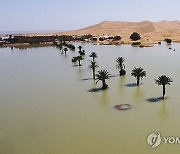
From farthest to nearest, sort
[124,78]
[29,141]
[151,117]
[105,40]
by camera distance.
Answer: [105,40]
[124,78]
[151,117]
[29,141]

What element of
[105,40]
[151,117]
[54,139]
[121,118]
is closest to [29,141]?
[54,139]

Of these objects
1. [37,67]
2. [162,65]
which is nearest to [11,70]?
[37,67]

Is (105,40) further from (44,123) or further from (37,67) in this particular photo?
(44,123)

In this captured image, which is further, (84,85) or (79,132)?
(84,85)

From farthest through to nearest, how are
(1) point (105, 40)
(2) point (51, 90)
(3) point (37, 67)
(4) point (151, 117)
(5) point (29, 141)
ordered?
(1) point (105, 40) → (3) point (37, 67) → (2) point (51, 90) → (4) point (151, 117) → (5) point (29, 141)

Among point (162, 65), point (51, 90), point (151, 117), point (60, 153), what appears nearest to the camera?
point (60, 153)

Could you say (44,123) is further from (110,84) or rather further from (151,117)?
(110,84)

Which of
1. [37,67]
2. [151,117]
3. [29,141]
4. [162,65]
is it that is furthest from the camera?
[37,67]

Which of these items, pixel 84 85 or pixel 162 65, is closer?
pixel 84 85
